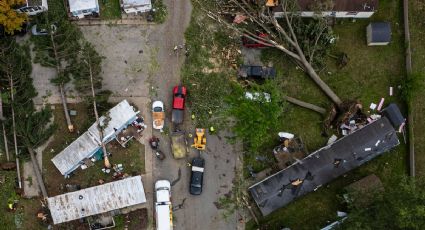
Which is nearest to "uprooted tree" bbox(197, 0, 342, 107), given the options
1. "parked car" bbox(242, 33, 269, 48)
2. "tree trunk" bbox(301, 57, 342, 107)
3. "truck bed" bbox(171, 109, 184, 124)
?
"tree trunk" bbox(301, 57, 342, 107)

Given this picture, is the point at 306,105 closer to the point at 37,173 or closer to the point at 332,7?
the point at 332,7

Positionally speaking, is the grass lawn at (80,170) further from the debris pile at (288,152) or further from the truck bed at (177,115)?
the debris pile at (288,152)

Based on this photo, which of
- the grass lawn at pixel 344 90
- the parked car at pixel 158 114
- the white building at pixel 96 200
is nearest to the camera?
the white building at pixel 96 200

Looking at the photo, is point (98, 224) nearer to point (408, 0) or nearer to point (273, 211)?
point (273, 211)

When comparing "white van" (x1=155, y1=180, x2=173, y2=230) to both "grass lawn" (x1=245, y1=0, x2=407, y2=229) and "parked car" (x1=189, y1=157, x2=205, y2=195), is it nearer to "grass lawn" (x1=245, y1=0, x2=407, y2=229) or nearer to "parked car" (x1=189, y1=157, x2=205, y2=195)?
"parked car" (x1=189, y1=157, x2=205, y2=195)

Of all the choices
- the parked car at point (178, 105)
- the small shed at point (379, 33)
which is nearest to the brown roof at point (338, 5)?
A: the small shed at point (379, 33)

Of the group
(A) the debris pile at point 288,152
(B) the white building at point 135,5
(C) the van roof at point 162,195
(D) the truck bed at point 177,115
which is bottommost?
(C) the van roof at point 162,195

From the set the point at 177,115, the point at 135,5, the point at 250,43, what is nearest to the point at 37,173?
the point at 177,115
